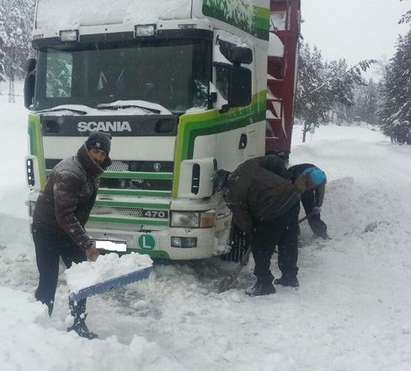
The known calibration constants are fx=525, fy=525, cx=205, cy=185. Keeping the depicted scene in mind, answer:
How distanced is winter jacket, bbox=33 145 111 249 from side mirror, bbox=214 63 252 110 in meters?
1.85

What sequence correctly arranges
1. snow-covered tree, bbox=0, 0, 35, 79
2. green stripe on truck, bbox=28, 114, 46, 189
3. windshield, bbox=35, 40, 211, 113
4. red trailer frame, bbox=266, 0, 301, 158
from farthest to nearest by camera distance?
snow-covered tree, bbox=0, 0, 35, 79 < red trailer frame, bbox=266, 0, 301, 158 < green stripe on truck, bbox=28, 114, 46, 189 < windshield, bbox=35, 40, 211, 113

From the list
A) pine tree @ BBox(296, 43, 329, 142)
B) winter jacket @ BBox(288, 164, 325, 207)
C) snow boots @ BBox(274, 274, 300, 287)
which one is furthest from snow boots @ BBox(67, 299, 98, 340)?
pine tree @ BBox(296, 43, 329, 142)

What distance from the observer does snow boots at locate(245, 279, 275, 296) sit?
220 inches

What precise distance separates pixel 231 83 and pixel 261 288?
88.7 inches

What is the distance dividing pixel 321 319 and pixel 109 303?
2069 mm

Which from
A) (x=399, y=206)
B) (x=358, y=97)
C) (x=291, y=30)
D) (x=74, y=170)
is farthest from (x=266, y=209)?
(x=358, y=97)

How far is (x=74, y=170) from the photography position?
426 centimetres

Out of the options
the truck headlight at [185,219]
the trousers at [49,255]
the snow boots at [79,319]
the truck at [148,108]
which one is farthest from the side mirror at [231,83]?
the snow boots at [79,319]

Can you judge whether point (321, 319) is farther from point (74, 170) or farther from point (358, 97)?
point (358, 97)

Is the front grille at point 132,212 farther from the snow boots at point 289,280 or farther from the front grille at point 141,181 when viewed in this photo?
the snow boots at point 289,280

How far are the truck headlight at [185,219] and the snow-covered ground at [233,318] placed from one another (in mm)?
681

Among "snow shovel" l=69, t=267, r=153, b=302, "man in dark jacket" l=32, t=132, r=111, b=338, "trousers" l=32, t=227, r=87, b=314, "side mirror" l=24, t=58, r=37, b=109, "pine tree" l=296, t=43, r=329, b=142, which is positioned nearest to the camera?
"snow shovel" l=69, t=267, r=153, b=302

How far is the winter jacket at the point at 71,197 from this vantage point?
4176mm

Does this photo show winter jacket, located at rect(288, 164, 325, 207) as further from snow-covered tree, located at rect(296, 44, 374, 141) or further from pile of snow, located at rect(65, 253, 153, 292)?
snow-covered tree, located at rect(296, 44, 374, 141)
